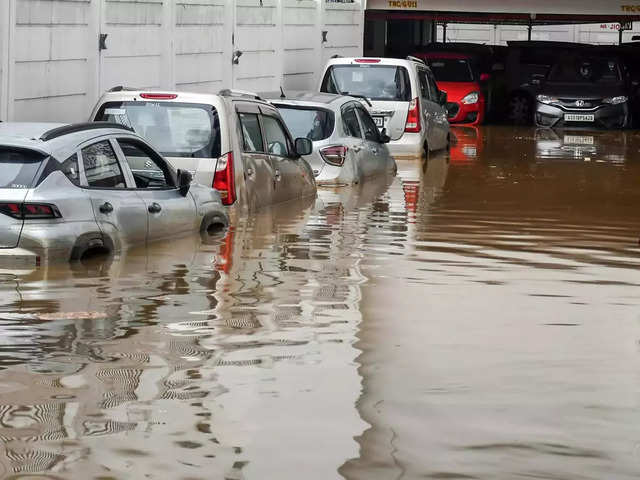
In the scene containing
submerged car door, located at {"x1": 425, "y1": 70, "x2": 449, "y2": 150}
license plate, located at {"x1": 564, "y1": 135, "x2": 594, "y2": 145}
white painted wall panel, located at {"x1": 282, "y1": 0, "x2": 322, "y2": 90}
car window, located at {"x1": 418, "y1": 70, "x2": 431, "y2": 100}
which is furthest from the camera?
license plate, located at {"x1": 564, "y1": 135, "x2": 594, "y2": 145}

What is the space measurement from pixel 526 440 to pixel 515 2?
107ft

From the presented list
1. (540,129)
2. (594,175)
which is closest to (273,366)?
(594,175)

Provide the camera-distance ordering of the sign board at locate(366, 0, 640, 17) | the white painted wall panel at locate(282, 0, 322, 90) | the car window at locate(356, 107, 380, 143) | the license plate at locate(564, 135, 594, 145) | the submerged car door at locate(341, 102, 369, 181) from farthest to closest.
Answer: the sign board at locate(366, 0, 640, 17) < the license plate at locate(564, 135, 594, 145) < the white painted wall panel at locate(282, 0, 322, 90) < the car window at locate(356, 107, 380, 143) < the submerged car door at locate(341, 102, 369, 181)

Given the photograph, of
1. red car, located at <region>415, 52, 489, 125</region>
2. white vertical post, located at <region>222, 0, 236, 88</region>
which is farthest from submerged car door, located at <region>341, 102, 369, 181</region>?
red car, located at <region>415, 52, 489, 125</region>

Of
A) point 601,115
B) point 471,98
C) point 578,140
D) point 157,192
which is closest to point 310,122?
point 157,192

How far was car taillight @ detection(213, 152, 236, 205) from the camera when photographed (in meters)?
14.3

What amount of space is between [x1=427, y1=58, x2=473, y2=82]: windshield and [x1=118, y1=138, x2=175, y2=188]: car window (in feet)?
81.4

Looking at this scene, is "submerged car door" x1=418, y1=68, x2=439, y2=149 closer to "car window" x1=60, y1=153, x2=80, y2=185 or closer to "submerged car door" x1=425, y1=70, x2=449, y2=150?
"submerged car door" x1=425, y1=70, x2=449, y2=150

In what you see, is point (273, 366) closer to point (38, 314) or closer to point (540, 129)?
point (38, 314)

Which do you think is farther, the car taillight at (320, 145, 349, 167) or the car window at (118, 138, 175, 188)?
the car taillight at (320, 145, 349, 167)

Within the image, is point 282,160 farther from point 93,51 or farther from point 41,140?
point 41,140

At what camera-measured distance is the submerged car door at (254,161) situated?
15.0m

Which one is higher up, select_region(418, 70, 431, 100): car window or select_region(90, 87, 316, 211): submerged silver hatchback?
select_region(418, 70, 431, 100): car window

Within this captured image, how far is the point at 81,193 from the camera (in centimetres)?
1119
